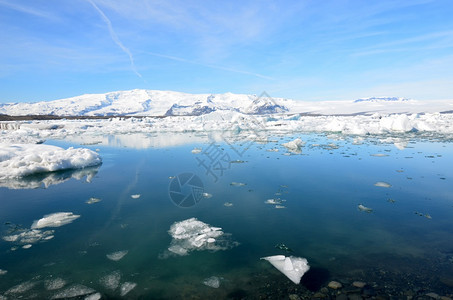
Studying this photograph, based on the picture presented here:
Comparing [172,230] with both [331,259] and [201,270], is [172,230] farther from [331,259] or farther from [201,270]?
[331,259]

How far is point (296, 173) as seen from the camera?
8594 millimetres

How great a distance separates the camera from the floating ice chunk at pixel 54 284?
3179 mm

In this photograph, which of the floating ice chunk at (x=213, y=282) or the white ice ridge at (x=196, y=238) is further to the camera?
the white ice ridge at (x=196, y=238)

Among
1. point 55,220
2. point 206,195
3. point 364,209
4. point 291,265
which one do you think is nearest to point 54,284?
point 55,220

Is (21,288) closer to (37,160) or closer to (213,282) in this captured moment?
(213,282)

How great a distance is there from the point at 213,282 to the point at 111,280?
50.8 inches

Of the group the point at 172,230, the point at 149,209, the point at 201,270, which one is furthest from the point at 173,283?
the point at 149,209

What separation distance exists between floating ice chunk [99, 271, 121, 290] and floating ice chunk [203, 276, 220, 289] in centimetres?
109

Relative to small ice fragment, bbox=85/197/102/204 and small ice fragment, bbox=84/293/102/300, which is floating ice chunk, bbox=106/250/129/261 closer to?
small ice fragment, bbox=84/293/102/300

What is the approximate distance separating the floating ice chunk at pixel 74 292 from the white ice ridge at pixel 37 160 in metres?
6.92

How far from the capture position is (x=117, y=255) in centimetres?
388

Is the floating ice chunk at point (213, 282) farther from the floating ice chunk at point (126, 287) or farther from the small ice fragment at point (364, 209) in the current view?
the small ice fragment at point (364, 209)

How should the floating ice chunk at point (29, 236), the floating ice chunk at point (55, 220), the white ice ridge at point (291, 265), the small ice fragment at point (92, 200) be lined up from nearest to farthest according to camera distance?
1. the white ice ridge at point (291, 265)
2. the floating ice chunk at point (29, 236)
3. the floating ice chunk at point (55, 220)
4. the small ice fragment at point (92, 200)

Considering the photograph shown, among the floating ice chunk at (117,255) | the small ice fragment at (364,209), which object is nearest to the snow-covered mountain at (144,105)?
the small ice fragment at (364,209)
